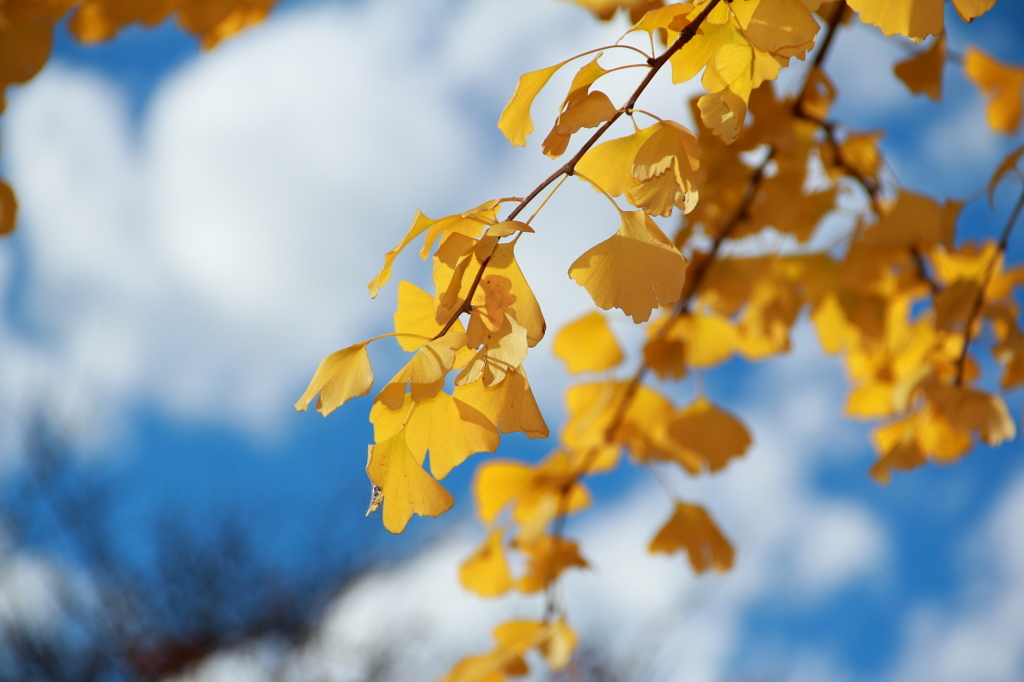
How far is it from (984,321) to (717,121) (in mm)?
729

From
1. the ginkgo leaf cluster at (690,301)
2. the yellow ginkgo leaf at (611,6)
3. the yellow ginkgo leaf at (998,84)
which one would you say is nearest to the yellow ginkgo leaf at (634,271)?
the ginkgo leaf cluster at (690,301)

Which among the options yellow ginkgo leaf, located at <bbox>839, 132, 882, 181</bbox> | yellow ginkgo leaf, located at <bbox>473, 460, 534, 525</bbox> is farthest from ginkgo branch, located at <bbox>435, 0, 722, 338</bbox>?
yellow ginkgo leaf, located at <bbox>839, 132, 882, 181</bbox>

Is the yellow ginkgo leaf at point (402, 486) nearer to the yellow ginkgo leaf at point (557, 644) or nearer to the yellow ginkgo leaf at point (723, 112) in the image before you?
the yellow ginkgo leaf at point (723, 112)

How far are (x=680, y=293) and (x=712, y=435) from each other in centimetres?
54

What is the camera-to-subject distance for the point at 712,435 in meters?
0.82

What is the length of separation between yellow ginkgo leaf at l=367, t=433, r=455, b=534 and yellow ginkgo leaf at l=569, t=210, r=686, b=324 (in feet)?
0.40

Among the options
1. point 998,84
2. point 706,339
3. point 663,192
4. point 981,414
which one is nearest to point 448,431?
point 663,192

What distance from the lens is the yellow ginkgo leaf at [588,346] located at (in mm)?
850

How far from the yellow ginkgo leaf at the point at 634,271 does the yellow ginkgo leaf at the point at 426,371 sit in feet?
0.23

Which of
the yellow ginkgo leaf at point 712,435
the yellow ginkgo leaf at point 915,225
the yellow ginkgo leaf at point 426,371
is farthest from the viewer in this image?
the yellow ginkgo leaf at point 712,435

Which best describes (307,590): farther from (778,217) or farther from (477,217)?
(477,217)

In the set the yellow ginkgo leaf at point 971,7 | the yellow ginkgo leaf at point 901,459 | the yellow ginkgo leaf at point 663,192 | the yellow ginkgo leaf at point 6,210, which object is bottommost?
the yellow ginkgo leaf at point 901,459

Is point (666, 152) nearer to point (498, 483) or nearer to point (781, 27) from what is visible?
point (781, 27)

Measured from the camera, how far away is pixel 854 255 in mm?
835
